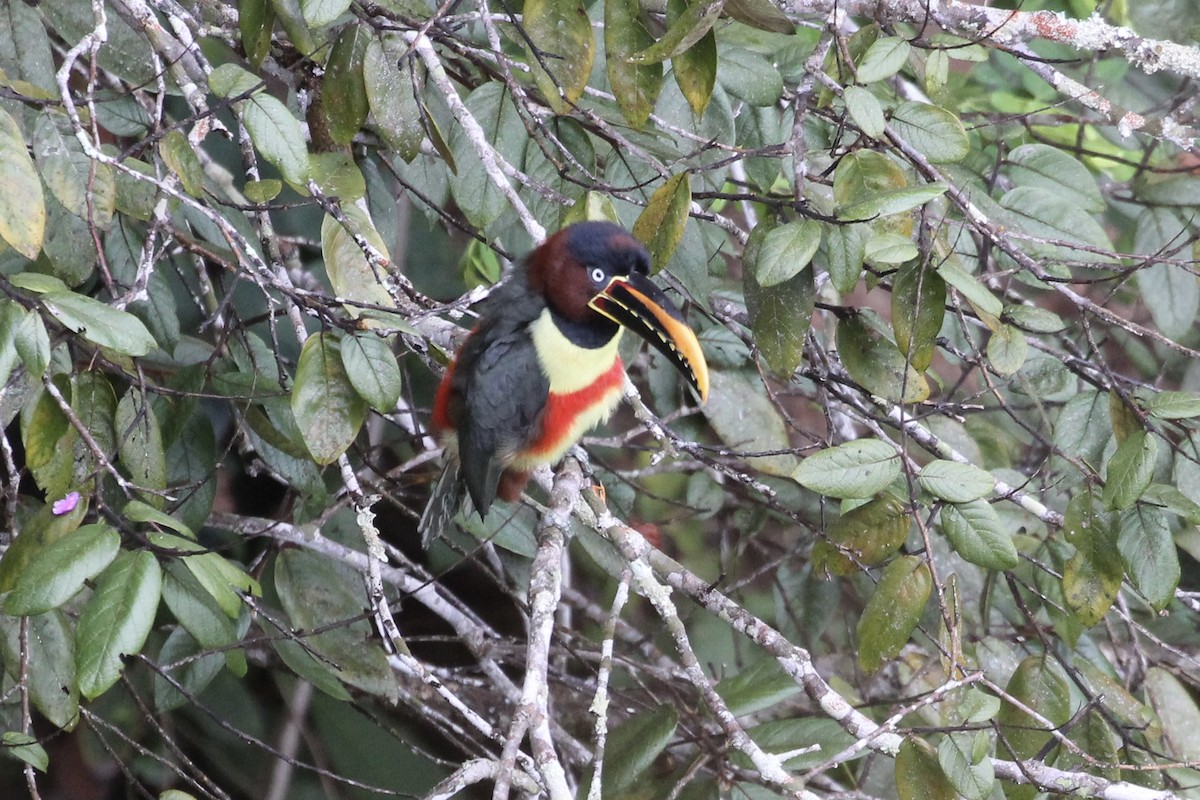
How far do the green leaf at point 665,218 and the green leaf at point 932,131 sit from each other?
421mm

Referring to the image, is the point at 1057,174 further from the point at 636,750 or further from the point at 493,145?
the point at 636,750

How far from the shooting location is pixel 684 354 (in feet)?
6.46

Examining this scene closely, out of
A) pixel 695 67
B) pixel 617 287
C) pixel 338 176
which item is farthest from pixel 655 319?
pixel 338 176

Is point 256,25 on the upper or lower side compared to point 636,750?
upper

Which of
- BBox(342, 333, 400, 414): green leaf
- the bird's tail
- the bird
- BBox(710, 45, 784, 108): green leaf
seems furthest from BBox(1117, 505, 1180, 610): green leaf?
the bird's tail

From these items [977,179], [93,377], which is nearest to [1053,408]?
[977,179]

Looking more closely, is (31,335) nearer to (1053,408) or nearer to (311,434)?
(311,434)

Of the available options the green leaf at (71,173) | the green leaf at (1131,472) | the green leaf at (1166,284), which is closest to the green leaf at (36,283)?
the green leaf at (71,173)

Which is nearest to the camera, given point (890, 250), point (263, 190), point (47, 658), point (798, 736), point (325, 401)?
point (890, 250)

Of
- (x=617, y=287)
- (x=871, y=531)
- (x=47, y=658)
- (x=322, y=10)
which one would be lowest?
(x=47, y=658)

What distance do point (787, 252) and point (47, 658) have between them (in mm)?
1396

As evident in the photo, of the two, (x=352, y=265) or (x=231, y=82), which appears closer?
(x=231, y=82)

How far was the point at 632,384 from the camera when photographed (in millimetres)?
2219

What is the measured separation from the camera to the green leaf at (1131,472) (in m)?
1.71
